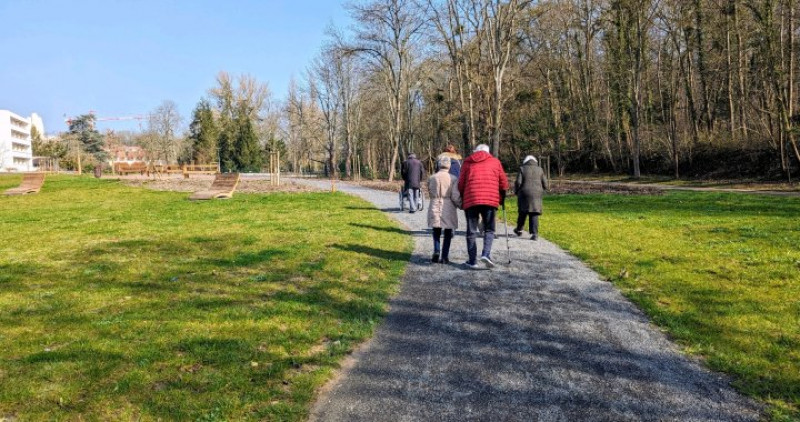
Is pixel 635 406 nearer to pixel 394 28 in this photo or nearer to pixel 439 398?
pixel 439 398

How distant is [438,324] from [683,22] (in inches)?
1327

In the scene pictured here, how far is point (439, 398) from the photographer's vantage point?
3334mm

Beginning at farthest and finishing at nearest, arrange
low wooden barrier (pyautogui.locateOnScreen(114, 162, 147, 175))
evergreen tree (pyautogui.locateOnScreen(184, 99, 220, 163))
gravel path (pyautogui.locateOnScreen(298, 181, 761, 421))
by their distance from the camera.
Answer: evergreen tree (pyautogui.locateOnScreen(184, 99, 220, 163)), low wooden barrier (pyautogui.locateOnScreen(114, 162, 147, 175)), gravel path (pyautogui.locateOnScreen(298, 181, 761, 421))

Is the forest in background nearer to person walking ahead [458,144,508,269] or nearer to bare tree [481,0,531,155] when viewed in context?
bare tree [481,0,531,155]

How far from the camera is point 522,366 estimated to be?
12.5ft

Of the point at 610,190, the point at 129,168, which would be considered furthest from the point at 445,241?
the point at 129,168

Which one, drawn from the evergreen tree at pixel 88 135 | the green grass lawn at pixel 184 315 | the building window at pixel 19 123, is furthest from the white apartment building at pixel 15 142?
the green grass lawn at pixel 184 315

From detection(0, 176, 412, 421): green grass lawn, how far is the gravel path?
1.17 ft

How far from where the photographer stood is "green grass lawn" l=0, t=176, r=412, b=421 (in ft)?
10.9

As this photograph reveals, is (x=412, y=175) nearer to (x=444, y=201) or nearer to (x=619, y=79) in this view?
(x=444, y=201)

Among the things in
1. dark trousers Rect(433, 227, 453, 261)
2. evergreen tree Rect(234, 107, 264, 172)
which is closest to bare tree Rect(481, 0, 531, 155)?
dark trousers Rect(433, 227, 453, 261)

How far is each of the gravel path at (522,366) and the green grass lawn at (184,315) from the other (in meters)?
0.36

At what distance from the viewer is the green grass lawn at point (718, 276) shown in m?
3.83

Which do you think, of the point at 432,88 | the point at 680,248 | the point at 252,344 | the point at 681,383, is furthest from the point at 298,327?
the point at 432,88
